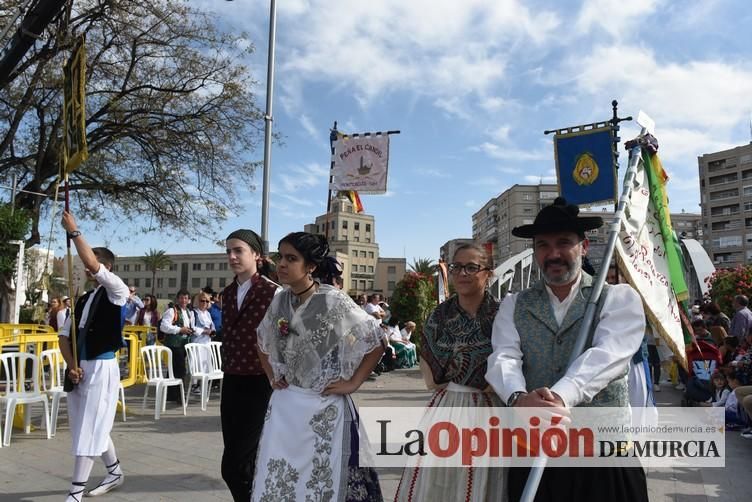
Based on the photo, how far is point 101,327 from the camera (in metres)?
4.27

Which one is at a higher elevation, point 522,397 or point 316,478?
point 522,397

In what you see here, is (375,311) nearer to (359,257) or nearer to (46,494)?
(46,494)

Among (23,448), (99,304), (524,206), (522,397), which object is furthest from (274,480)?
(524,206)

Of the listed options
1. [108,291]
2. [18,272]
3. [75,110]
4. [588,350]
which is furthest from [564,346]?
[18,272]

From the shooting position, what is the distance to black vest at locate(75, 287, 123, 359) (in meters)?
4.23

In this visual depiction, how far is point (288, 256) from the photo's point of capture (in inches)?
123

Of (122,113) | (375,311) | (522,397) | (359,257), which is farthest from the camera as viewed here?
(359,257)

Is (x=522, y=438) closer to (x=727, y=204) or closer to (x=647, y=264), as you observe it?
(x=647, y=264)

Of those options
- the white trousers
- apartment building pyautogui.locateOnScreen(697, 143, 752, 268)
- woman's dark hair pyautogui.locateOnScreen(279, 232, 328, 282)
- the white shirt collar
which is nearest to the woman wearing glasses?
the white shirt collar

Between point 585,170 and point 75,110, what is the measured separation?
698 cm

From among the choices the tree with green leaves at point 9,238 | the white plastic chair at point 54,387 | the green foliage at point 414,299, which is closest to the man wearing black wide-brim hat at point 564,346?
the white plastic chair at point 54,387

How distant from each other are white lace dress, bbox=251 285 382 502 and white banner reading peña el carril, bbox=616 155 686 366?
1431mm

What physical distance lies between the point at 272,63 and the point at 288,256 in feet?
22.8

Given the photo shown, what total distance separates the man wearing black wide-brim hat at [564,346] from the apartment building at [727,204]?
92.5 m
